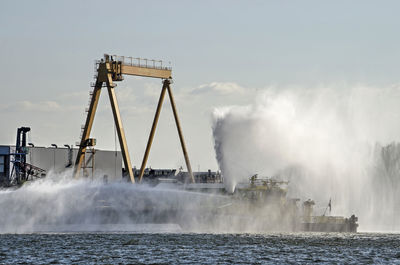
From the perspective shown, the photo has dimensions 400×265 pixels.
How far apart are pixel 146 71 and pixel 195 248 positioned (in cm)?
6041

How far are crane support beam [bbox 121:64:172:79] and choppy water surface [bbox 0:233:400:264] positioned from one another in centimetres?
3986

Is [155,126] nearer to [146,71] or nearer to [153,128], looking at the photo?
[153,128]

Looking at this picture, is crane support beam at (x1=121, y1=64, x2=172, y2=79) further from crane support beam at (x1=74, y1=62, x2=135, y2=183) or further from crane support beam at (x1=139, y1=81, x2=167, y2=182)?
crane support beam at (x1=74, y1=62, x2=135, y2=183)

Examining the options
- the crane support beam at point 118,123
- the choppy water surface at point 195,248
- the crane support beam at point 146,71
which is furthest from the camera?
the crane support beam at point 146,71

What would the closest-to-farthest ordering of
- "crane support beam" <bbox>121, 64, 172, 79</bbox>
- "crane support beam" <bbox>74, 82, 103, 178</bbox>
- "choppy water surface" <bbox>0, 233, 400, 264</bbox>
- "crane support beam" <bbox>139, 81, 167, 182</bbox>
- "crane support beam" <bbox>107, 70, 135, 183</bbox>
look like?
"choppy water surface" <bbox>0, 233, 400, 264</bbox> → "crane support beam" <bbox>107, 70, 135, 183</bbox> → "crane support beam" <bbox>74, 82, 103, 178</bbox> → "crane support beam" <bbox>121, 64, 172, 79</bbox> → "crane support beam" <bbox>139, 81, 167, 182</bbox>

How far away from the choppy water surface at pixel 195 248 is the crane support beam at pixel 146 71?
39863 millimetres

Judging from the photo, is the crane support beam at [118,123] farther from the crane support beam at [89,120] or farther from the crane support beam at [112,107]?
the crane support beam at [89,120]

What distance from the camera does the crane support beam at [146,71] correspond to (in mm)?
118312

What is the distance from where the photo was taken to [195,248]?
6569 centimetres

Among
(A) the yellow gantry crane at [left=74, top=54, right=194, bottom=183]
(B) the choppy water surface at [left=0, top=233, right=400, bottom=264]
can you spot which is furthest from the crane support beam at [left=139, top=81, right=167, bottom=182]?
(B) the choppy water surface at [left=0, top=233, right=400, bottom=264]

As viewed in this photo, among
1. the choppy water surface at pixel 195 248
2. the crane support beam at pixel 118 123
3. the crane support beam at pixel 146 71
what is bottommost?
the choppy water surface at pixel 195 248

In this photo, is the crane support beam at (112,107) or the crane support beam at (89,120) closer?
the crane support beam at (112,107)

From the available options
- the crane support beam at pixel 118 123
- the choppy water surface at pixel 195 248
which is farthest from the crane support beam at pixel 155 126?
the choppy water surface at pixel 195 248

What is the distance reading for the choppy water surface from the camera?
5791 cm
